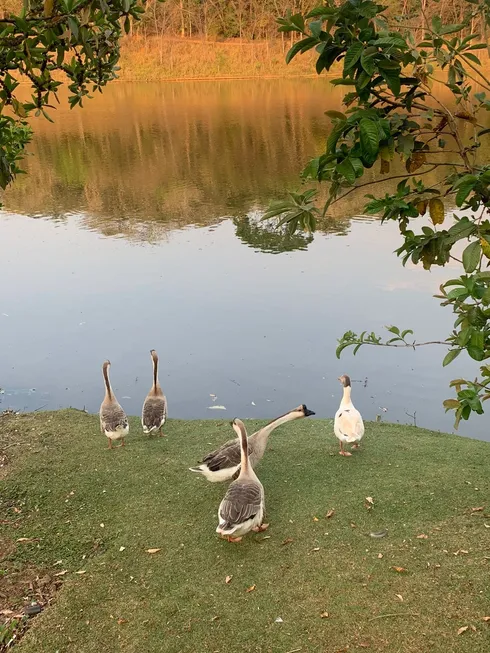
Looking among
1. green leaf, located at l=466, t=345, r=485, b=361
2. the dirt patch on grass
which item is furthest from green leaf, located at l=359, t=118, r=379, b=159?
the dirt patch on grass

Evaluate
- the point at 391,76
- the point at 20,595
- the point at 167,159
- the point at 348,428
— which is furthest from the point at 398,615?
the point at 167,159

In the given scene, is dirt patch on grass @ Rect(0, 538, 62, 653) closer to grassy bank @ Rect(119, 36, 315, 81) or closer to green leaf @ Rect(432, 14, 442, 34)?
green leaf @ Rect(432, 14, 442, 34)

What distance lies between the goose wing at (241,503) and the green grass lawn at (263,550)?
0.93ft

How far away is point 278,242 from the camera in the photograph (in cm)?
1775

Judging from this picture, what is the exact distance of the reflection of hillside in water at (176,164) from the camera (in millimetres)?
20391

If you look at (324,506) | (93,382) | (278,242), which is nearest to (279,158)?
(278,242)

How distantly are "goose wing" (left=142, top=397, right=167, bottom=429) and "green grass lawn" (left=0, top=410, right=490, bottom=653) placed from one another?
27 centimetres

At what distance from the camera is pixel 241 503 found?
525 centimetres

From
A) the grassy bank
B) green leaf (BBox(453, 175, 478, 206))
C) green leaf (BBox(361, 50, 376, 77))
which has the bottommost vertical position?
the grassy bank

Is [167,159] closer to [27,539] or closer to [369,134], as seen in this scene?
[27,539]

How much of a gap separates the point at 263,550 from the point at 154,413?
9.69ft

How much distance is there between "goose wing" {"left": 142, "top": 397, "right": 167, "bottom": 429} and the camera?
303 inches

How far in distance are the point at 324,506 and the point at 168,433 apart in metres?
2.99

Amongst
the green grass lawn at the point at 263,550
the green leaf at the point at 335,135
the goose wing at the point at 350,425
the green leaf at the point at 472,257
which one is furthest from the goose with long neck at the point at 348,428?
the green leaf at the point at 335,135
